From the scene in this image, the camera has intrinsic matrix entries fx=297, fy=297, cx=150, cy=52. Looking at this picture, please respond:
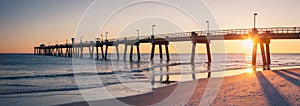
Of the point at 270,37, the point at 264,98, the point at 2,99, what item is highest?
the point at 270,37

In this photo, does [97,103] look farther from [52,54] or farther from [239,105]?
[52,54]

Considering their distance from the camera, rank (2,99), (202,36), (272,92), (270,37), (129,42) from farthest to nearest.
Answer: (129,42) < (202,36) < (270,37) < (2,99) < (272,92)

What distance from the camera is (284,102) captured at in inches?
324

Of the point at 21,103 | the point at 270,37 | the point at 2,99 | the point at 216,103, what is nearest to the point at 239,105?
the point at 216,103

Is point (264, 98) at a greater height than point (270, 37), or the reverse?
point (270, 37)

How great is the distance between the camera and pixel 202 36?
42.1 meters

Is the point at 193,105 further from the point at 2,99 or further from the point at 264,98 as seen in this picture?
the point at 2,99

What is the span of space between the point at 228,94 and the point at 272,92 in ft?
4.67

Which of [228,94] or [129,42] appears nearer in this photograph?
[228,94]

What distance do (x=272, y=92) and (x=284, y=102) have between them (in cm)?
166

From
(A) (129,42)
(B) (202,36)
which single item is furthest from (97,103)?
(A) (129,42)

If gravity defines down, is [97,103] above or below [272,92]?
below

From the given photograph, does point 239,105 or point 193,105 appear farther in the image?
point 193,105

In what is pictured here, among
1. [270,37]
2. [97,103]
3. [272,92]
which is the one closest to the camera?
[272,92]
